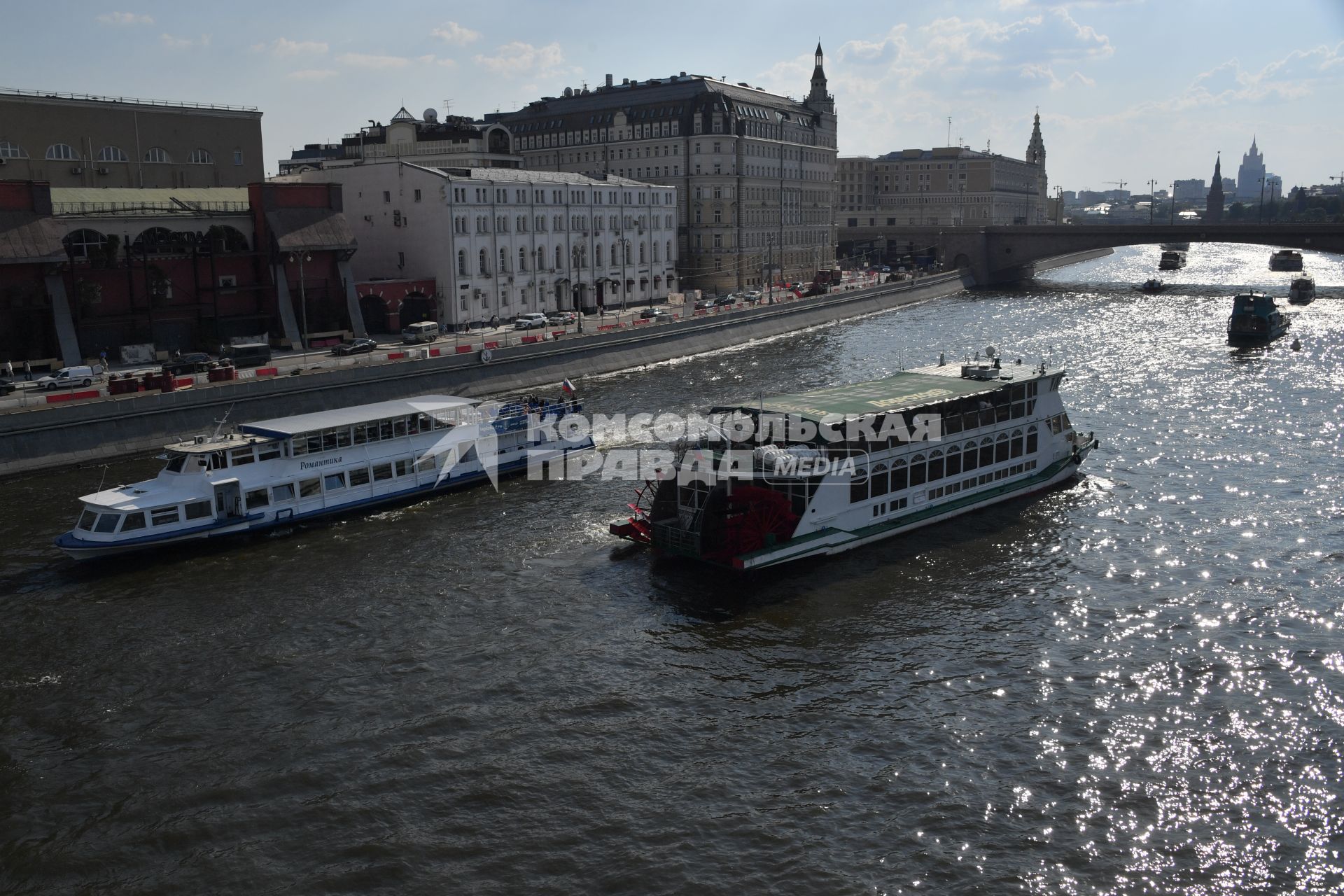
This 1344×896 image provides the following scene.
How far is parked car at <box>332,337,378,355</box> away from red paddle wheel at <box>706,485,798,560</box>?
41459mm

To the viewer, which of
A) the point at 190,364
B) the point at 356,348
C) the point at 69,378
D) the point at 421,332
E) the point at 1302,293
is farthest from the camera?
the point at 1302,293

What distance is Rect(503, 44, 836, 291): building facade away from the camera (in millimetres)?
129625

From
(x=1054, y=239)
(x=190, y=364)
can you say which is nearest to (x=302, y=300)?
(x=190, y=364)

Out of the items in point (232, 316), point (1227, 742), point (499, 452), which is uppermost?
point (232, 316)

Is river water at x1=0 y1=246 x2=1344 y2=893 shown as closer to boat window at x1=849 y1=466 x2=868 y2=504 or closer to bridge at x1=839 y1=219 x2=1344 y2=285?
boat window at x1=849 y1=466 x2=868 y2=504

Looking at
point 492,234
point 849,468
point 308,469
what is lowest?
point 308,469

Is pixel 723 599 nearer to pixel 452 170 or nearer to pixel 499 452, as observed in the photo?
pixel 499 452

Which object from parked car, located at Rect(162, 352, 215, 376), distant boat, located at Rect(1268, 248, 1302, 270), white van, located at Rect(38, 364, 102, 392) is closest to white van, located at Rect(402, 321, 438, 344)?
parked car, located at Rect(162, 352, 215, 376)

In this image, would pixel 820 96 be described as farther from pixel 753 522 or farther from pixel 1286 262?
pixel 753 522

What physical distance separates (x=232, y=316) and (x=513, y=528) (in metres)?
41.7

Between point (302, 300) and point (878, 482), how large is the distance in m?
47.1

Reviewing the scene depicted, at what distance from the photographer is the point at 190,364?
63062 mm

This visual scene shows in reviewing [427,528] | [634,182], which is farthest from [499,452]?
[634,182]

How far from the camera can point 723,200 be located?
428 feet
